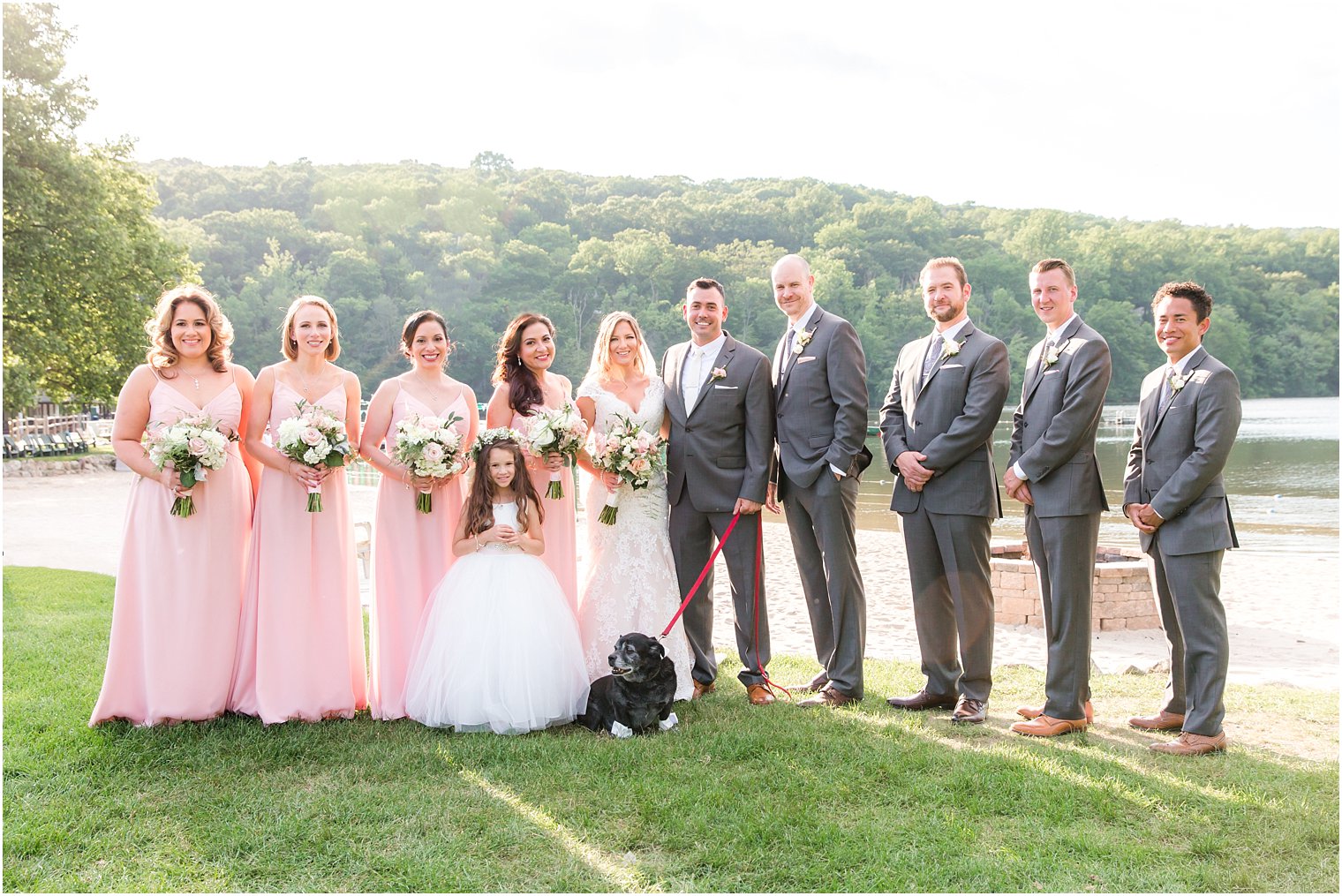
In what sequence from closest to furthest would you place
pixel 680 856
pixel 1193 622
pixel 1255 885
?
1. pixel 1255 885
2. pixel 680 856
3. pixel 1193 622

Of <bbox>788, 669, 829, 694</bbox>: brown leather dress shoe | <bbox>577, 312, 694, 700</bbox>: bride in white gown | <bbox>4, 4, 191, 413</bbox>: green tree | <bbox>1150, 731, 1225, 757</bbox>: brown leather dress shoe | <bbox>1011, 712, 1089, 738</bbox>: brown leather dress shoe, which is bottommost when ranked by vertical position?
<bbox>788, 669, 829, 694</bbox>: brown leather dress shoe

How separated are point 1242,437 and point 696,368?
5661 cm

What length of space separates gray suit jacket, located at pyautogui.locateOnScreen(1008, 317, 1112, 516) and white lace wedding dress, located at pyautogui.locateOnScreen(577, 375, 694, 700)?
7.74 feet

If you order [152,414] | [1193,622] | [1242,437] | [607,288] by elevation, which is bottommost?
[1242,437]

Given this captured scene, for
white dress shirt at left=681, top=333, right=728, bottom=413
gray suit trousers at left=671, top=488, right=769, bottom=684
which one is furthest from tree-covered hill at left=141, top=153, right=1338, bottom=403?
gray suit trousers at left=671, top=488, right=769, bottom=684

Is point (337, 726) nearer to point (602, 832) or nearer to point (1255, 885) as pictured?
point (602, 832)

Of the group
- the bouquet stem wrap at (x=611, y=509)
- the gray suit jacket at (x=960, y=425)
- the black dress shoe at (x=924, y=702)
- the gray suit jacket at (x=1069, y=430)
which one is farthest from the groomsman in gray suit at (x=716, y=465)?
the gray suit jacket at (x=1069, y=430)

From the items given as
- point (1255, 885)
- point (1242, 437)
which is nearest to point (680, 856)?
point (1255, 885)

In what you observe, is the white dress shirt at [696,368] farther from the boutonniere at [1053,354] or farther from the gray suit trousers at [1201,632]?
the gray suit trousers at [1201,632]

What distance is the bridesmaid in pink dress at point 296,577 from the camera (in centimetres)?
585

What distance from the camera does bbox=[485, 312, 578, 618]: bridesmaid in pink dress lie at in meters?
6.57

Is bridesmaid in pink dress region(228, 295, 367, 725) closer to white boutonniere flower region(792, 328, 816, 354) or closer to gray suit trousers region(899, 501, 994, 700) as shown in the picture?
white boutonniere flower region(792, 328, 816, 354)

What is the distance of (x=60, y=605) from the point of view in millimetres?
9844

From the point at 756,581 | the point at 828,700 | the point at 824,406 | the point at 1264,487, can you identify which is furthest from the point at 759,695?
the point at 1264,487
